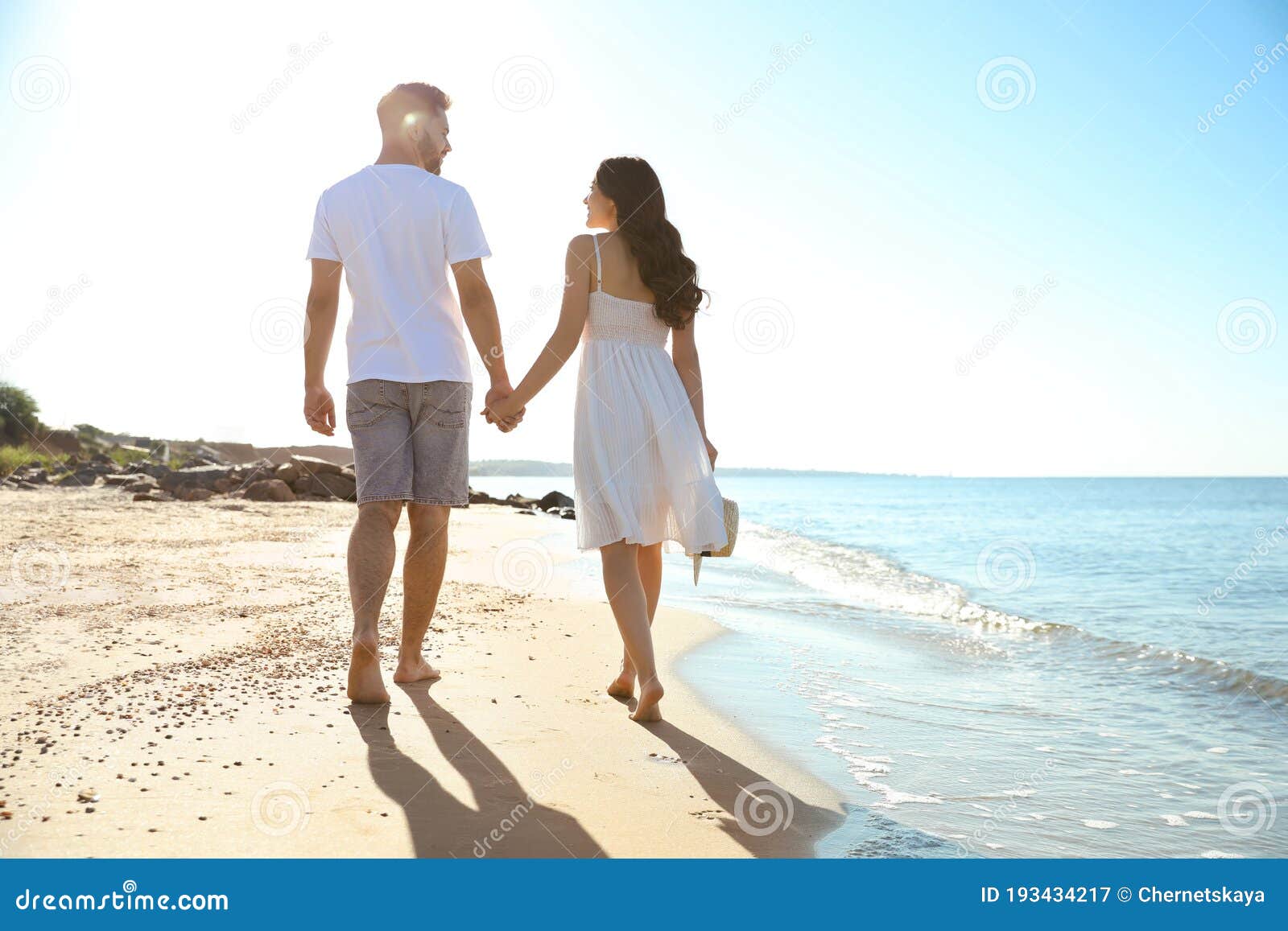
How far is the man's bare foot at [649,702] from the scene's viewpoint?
10.8 feet

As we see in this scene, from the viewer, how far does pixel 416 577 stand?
355cm

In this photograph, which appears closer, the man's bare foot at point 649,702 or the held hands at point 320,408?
the man's bare foot at point 649,702

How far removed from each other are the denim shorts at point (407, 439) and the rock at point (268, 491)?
1367cm

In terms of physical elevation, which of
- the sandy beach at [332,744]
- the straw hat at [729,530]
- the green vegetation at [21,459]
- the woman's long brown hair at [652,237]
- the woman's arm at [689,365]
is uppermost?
the woman's long brown hair at [652,237]

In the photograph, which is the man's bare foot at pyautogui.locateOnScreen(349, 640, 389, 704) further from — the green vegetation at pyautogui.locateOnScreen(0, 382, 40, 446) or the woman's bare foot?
the green vegetation at pyautogui.locateOnScreen(0, 382, 40, 446)

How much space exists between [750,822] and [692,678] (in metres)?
1.86

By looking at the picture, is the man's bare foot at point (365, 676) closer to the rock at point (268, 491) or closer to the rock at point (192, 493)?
the rock at point (192, 493)

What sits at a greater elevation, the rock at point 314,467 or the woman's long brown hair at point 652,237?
the woman's long brown hair at point 652,237

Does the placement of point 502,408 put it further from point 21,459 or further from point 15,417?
point 15,417

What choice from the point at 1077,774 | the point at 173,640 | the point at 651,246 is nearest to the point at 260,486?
the point at 173,640

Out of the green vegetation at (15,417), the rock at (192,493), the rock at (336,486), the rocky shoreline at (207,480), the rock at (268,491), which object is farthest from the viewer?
the green vegetation at (15,417)

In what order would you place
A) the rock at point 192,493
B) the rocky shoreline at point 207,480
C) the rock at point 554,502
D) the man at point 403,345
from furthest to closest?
the rock at point 554,502 → the rocky shoreline at point 207,480 → the rock at point 192,493 → the man at point 403,345

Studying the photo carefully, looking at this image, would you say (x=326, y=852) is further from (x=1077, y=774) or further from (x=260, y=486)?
(x=260, y=486)

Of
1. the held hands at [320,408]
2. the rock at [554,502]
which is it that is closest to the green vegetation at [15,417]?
the rock at [554,502]
